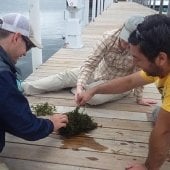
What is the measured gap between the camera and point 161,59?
183cm

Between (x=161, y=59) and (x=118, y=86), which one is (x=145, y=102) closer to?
(x=118, y=86)

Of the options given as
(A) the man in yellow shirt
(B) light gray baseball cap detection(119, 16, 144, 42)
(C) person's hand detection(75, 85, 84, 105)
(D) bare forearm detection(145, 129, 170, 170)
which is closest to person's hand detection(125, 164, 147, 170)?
(A) the man in yellow shirt

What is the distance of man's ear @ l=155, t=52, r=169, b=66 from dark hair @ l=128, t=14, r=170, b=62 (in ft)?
0.05

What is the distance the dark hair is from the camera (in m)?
1.77

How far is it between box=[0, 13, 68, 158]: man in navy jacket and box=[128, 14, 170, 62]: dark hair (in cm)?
68

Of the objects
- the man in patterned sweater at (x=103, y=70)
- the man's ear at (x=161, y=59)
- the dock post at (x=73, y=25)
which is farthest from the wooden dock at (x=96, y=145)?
the dock post at (x=73, y=25)

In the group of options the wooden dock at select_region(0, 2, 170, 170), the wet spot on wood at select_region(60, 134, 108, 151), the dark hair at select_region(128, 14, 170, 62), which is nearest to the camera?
the dark hair at select_region(128, 14, 170, 62)

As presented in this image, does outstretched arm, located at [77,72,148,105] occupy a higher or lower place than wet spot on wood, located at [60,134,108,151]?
higher

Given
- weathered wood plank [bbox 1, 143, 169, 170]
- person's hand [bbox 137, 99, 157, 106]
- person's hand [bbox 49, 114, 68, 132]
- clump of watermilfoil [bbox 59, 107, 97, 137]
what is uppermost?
person's hand [bbox 49, 114, 68, 132]

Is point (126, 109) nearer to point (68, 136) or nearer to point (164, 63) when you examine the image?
point (68, 136)

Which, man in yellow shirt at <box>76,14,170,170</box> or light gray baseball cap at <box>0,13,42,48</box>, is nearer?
man in yellow shirt at <box>76,14,170,170</box>

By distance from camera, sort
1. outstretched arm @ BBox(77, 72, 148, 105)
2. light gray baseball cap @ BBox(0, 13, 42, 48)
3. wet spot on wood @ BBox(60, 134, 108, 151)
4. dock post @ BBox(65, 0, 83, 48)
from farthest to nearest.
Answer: dock post @ BBox(65, 0, 83, 48)
outstretched arm @ BBox(77, 72, 148, 105)
wet spot on wood @ BBox(60, 134, 108, 151)
light gray baseball cap @ BBox(0, 13, 42, 48)

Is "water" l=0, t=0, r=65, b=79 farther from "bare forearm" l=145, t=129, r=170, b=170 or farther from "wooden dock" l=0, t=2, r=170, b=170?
"bare forearm" l=145, t=129, r=170, b=170

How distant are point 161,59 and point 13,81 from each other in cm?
83
